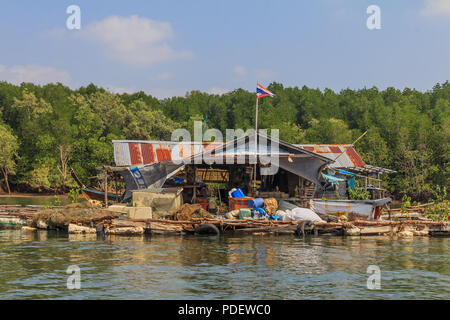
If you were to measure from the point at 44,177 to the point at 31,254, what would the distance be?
44740 millimetres

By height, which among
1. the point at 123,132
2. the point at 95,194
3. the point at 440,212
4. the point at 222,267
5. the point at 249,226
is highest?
the point at 123,132

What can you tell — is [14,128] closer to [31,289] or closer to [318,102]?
[318,102]

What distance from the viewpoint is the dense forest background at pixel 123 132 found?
60906 mm

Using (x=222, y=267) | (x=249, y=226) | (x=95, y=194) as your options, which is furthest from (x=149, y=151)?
(x=222, y=267)

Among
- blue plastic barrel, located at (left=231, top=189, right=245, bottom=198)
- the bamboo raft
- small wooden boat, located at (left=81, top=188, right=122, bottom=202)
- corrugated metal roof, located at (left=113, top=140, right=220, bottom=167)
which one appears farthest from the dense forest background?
A: blue plastic barrel, located at (left=231, top=189, right=245, bottom=198)

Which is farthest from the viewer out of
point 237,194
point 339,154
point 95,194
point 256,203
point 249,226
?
point 339,154

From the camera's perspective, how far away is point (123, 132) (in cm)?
7069

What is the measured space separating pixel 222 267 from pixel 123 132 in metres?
55.7

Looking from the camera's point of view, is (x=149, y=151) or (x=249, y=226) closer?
(x=249, y=226)

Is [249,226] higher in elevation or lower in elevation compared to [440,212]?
lower

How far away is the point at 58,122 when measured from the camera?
64688 mm

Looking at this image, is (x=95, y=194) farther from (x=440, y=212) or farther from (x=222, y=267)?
(x=440, y=212)

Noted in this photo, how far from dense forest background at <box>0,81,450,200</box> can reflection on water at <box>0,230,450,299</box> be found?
39.3 meters

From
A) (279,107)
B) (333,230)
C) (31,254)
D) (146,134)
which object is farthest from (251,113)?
(31,254)
